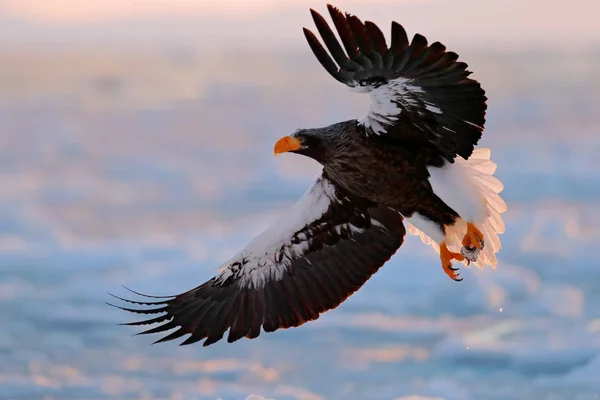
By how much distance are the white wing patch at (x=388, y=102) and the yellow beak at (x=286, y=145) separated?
1.50ft

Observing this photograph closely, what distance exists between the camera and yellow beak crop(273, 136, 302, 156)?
7.53 metres

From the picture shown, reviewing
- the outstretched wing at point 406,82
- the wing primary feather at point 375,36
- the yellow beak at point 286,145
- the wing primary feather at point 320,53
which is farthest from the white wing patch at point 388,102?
the yellow beak at point 286,145

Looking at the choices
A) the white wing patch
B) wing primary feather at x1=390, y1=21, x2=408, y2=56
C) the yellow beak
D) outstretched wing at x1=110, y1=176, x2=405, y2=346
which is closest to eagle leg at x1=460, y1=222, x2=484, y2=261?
outstretched wing at x1=110, y1=176, x2=405, y2=346

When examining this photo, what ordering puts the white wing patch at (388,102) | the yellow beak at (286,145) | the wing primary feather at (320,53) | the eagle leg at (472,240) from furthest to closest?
the eagle leg at (472,240) → the yellow beak at (286,145) → the white wing patch at (388,102) → the wing primary feather at (320,53)

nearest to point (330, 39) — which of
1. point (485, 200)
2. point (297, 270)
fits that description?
point (485, 200)

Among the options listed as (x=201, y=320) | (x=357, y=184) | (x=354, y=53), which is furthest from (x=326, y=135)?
(x=201, y=320)

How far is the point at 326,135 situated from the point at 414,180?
670mm

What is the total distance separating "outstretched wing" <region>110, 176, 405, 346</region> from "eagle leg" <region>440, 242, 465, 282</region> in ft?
1.33

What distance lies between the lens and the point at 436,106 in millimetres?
7020

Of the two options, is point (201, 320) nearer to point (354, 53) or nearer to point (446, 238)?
point (446, 238)

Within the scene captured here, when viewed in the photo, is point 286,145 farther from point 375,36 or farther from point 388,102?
point 375,36

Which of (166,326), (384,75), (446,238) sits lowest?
(166,326)

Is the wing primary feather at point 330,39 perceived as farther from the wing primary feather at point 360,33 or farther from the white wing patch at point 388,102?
the white wing patch at point 388,102

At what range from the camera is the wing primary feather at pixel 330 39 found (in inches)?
255
